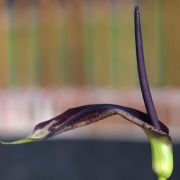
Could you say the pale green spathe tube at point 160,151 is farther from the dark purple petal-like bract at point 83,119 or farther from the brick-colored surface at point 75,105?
the brick-colored surface at point 75,105

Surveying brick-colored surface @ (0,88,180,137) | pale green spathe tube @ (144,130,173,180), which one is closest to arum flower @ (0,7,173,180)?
pale green spathe tube @ (144,130,173,180)

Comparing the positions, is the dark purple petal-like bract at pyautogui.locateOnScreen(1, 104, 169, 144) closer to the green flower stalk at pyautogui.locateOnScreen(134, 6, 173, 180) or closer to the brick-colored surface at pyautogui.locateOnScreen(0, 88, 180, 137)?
the green flower stalk at pyautogui.locateOnScreen(134, 6, 173, 180)

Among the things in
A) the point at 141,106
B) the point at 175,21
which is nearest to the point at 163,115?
the point at 141,106

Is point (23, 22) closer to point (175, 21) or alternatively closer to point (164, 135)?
point (175, 21)

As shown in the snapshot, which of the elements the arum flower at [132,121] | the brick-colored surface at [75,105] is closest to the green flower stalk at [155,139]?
the arum flower at [132,121]

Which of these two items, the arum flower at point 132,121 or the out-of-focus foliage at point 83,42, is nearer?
the arum flower at point 132,121
